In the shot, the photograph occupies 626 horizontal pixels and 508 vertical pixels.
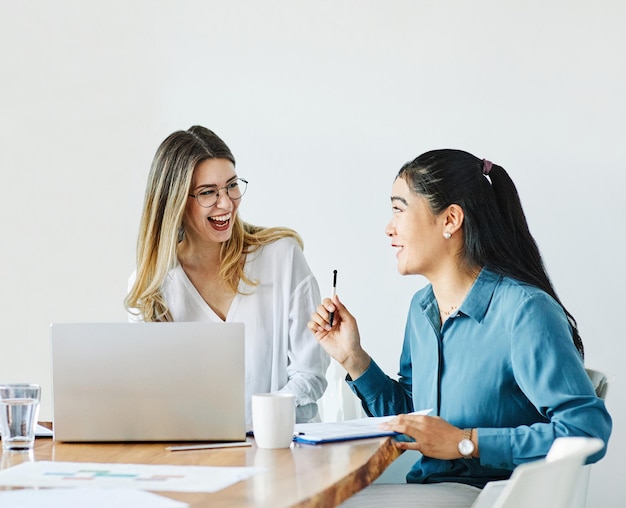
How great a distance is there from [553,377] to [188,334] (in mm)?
707

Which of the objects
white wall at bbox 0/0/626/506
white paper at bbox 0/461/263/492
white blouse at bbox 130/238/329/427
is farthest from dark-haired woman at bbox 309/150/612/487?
white wall at bbox 0/0/626/506

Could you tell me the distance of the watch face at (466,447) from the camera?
75.1 inches

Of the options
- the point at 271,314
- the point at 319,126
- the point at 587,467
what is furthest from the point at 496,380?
the point at 319,126

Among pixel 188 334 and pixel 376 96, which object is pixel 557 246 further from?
pixel 188 334

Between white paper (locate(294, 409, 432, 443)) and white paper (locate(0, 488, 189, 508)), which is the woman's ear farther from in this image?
white paper (locate(0, 488, 189, 508))

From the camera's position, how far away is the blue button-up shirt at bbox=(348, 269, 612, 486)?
1887 millimetres

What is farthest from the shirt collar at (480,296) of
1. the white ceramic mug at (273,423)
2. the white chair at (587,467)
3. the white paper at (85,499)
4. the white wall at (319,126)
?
the white wall at (319,126)

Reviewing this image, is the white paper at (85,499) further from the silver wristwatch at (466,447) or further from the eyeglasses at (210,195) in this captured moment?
the eyeglasses at (210,195)

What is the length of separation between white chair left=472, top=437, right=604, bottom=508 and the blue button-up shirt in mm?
593

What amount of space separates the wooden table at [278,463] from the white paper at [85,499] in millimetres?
38

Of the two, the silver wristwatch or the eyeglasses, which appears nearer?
the silver wristwatch

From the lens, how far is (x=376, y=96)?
354cm

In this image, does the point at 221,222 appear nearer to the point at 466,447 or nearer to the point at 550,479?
the point at 466,447

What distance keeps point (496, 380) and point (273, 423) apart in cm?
55
